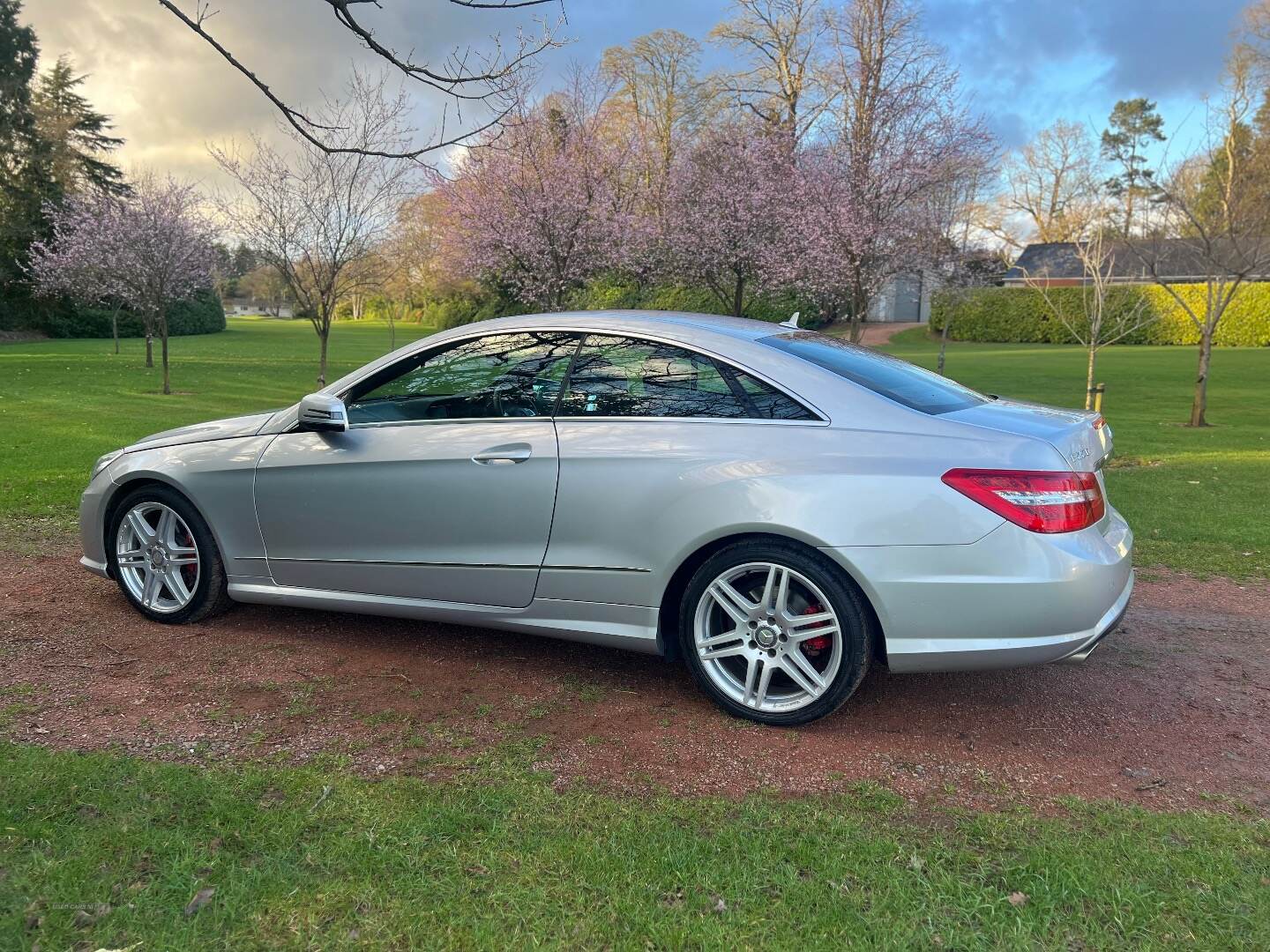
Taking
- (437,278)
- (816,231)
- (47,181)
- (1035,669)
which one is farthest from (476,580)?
(47,181)

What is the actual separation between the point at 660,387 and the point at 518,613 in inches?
44.5

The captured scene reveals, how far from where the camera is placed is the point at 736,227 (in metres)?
16.8

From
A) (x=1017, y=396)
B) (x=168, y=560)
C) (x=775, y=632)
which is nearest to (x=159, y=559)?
(x=168, y=560)

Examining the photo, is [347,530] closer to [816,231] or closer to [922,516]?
[922,516]

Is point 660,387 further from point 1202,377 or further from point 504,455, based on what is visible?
point 1202,377

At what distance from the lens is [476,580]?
12.7 feet

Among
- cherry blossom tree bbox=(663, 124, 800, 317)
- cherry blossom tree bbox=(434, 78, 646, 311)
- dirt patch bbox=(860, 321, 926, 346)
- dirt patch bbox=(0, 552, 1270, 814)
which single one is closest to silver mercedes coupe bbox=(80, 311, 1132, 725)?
dirt patch bbox=(0, 552, 1270, 814)

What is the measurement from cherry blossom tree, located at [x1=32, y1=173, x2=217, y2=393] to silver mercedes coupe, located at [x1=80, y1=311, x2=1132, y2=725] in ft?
62.9

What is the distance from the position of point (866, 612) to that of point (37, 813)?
277cm

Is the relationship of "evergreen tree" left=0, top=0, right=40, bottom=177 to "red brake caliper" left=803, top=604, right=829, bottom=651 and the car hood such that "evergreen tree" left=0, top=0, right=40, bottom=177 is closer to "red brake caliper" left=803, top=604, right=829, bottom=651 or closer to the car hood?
the car hood

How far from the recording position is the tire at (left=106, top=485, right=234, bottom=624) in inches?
175

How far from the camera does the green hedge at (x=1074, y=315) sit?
3975 centimetres

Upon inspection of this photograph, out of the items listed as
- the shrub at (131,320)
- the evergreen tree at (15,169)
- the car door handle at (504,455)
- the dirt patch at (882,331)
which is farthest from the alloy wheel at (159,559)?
the evergreen tree at (15,169)

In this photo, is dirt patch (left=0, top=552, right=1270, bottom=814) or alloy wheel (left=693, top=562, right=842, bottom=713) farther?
alloy wheel (left=693, top=562, right=842, bottom=713)
